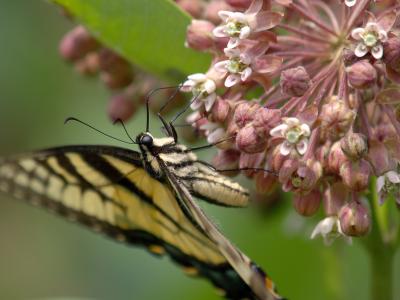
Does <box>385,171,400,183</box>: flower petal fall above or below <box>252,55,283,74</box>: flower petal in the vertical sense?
below

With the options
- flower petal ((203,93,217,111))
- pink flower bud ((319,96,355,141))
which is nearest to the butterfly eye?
flower petal ((203,93,217,111))

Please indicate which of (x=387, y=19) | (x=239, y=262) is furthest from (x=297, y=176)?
(x=387, y=19)

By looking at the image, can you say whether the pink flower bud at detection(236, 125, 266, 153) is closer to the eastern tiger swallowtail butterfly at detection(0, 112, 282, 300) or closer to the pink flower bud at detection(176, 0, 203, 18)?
the eastern tiger swallowtail butterfly at detection(0, 112, 282, 300)

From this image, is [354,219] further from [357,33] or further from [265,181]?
[357,33]

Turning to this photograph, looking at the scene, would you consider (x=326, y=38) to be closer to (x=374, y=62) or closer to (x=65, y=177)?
(x=374, y=62)

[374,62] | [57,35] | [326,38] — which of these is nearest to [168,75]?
[326,38]

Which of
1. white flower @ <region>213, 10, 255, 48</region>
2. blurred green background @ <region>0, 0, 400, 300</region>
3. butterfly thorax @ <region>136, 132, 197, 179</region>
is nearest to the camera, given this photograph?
white flower @ <region>213, 10, 255, 48</region>
